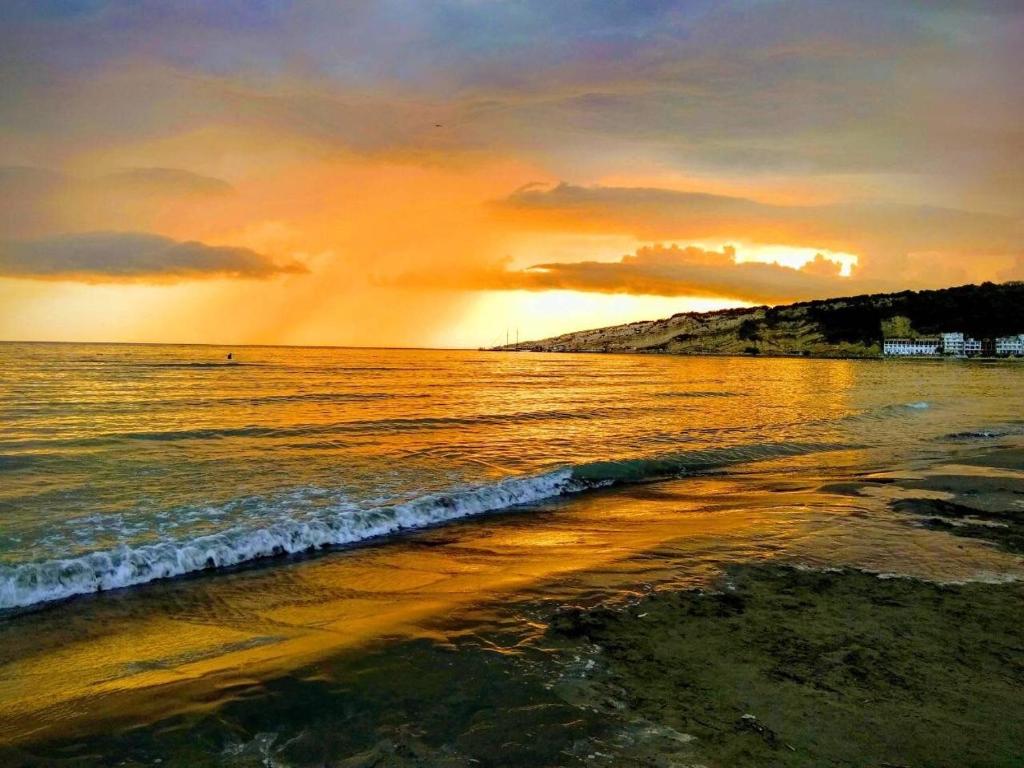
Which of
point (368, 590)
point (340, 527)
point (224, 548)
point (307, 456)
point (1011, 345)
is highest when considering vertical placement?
point (1011, 345)

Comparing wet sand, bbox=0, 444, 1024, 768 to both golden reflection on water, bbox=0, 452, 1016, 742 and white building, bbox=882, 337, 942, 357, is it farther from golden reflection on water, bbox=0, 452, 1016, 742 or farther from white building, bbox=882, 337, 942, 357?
white building, bbox=882, 337, 942, 357

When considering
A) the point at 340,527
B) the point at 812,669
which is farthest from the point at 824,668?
the point at 340,527

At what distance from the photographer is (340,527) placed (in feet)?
43.0

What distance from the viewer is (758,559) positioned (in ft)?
33.4

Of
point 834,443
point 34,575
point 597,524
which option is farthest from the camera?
point 834,443

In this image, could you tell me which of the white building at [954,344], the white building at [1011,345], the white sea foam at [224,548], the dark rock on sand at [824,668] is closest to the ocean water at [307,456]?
the white sea foam at [224,548]

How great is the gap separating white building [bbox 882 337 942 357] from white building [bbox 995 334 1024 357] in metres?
15.0

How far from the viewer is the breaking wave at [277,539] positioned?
975 centimetres

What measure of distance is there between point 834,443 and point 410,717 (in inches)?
987

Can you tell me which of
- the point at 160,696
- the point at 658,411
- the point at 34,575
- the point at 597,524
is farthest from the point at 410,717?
the point at 658,411

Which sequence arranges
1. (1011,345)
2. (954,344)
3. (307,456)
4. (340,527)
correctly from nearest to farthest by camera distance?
1. (340,527)
2. (307,456)
3. (1011,345)
4. (954,344)

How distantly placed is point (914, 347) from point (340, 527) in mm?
222466

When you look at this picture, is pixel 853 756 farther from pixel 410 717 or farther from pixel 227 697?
pixel 227 697

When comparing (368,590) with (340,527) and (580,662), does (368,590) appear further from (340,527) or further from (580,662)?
(580,662)
